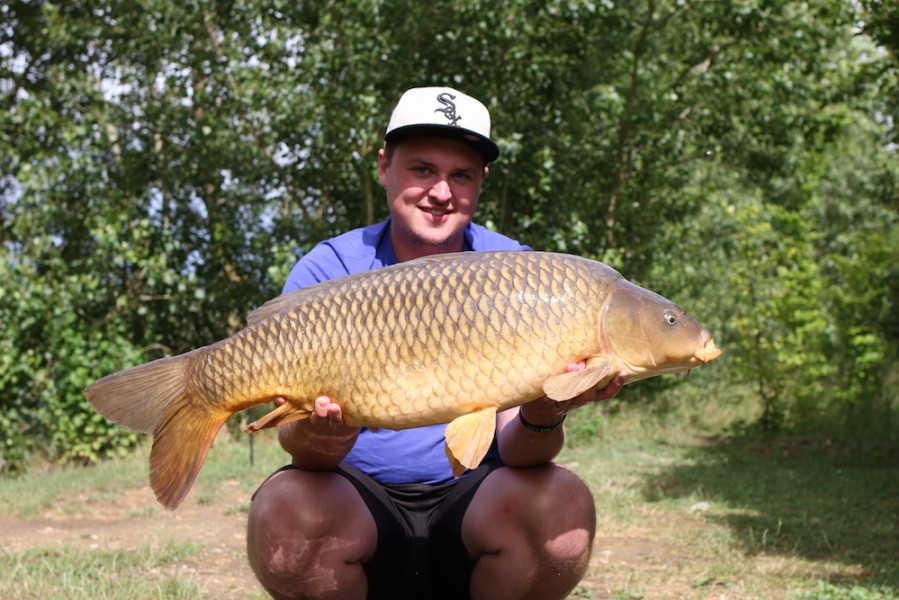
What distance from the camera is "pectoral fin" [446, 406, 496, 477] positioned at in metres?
1.60

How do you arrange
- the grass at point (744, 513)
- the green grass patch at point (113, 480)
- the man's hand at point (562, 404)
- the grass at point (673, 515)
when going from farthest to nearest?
the green grass patch at point (113, 480)
the grass at point (744, 513)
the grass at point (673, 515)
the man's hand at point (562, 404)

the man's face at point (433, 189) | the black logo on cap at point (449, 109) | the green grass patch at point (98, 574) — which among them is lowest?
the green grass patch at point (98, 574)

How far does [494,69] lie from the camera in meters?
6.55

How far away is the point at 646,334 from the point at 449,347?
331 millimetres

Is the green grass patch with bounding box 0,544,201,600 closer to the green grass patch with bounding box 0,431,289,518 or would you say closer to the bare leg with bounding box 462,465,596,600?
the bare leg with bounding box 462,465,596,600

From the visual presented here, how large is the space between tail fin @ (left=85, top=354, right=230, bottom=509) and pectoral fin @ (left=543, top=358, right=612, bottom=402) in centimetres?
59

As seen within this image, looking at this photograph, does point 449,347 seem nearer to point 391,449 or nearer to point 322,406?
point 322,406

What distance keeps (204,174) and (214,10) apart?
1.07 metres

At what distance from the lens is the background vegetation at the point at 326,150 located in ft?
20.1

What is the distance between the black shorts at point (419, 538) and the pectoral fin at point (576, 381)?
1.75ft

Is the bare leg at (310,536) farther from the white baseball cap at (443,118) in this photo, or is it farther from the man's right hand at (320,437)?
the white baseball cap at (443,118)

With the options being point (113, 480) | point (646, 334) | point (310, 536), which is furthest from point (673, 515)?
point (113, 480)

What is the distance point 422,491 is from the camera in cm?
210

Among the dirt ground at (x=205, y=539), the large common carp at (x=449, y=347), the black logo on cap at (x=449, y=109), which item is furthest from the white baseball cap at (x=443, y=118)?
the dirt ground at (x=205, y=539)
